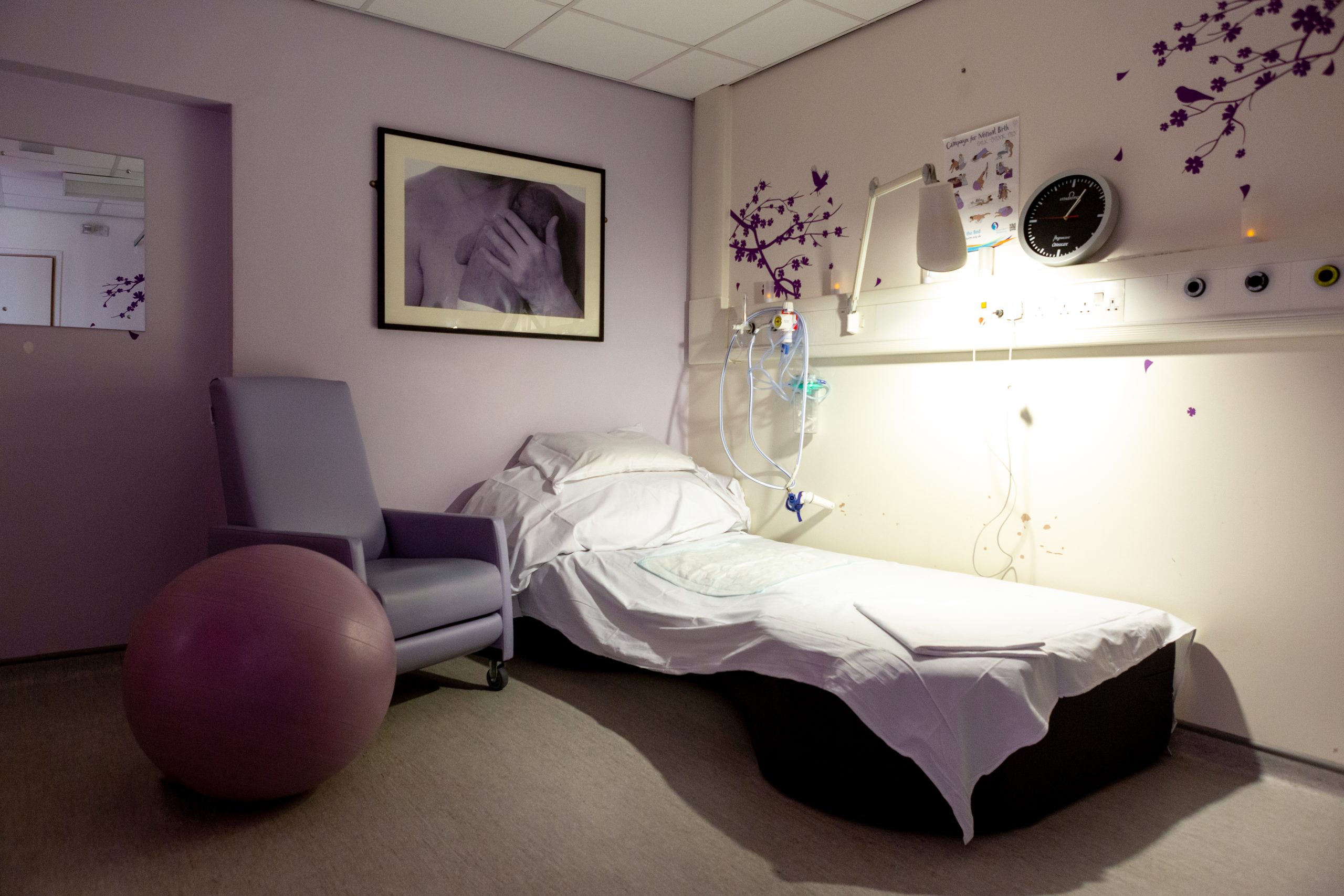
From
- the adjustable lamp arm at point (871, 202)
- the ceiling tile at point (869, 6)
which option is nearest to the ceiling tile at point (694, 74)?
the ceiling tile at point (869, 6)

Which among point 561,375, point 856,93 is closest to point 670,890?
point 561,375

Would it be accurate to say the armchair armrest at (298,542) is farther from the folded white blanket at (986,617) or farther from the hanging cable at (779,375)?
the hanging cable at (779,375)

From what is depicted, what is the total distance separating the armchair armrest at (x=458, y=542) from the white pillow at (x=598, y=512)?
19 cm

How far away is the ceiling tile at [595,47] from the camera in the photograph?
11.1 feet

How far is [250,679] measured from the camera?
179 centimetres

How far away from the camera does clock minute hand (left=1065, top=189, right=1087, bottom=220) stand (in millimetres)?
2615

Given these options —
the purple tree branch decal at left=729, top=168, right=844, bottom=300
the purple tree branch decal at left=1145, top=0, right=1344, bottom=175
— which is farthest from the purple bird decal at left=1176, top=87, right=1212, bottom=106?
the purple tree branch decal at left=729, top=168, right=844, bottom=300

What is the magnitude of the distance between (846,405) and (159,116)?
8.97ft

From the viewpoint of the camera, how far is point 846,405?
11.4 feet

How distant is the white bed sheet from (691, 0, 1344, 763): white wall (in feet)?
0.67

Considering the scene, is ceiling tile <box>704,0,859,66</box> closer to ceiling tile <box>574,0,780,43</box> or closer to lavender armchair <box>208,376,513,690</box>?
ceiling tile <box>574,0,780,43</box>

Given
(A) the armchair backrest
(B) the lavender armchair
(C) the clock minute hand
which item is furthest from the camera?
(A) the armchair backrest

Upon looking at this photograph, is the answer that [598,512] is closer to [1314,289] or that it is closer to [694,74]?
[694,74]

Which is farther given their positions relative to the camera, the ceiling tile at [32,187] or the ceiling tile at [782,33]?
the ceiling tile at [782,33]
